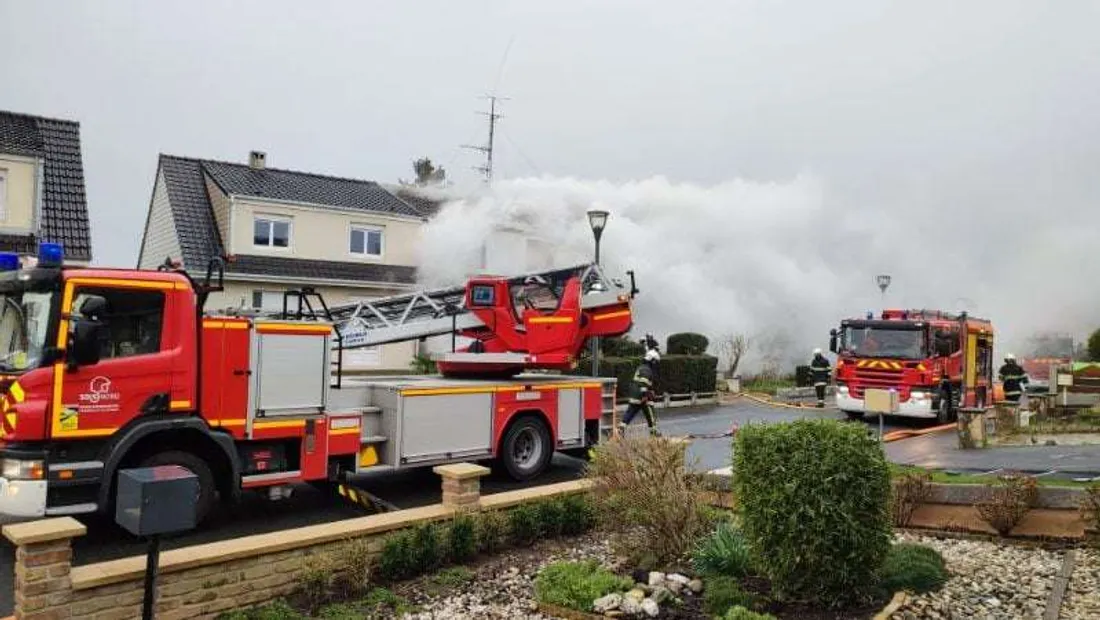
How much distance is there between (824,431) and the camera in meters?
5.42

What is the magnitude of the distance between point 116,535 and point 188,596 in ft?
9.13

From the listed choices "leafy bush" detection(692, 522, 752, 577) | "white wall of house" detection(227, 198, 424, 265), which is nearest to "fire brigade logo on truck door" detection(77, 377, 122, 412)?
"leafy bush" detection(692, 522, 752, 577)

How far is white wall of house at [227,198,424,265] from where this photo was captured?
82.5ft

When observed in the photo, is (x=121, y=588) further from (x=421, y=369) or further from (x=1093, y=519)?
(x=421, y=369)

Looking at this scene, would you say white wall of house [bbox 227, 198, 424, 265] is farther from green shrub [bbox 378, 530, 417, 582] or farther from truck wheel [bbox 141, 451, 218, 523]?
green shrub [bbox 378, 530, 417, 582]

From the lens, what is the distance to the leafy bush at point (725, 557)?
6016mm

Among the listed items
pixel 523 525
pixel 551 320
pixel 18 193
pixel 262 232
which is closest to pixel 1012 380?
pixel 551 320

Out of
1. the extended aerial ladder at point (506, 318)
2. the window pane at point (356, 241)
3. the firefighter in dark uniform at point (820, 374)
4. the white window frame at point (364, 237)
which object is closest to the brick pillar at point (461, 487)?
the extended aerial ladder at point (506, 318)

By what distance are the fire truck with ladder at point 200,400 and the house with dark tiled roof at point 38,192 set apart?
1274cm

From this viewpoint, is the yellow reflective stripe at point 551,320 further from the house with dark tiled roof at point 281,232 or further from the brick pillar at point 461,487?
the house with dark tiled roof at point 281,232

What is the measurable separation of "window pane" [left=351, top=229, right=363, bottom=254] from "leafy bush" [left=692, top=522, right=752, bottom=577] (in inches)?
895

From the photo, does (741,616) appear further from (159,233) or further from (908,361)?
(159,233)

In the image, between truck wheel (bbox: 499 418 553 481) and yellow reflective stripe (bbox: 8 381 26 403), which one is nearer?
yellow reflective stripe (bbox: 8 381 26 403)

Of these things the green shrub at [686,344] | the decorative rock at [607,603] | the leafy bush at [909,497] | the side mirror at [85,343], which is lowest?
the decorative rock at [607,603]
